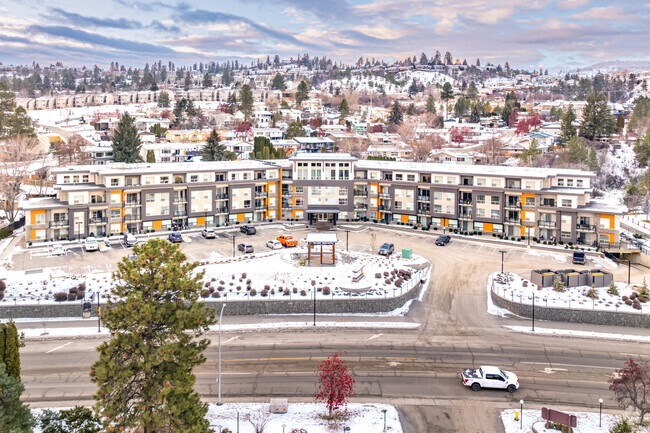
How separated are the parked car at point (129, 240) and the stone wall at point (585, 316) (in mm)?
40649

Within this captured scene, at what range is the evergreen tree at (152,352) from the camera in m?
20.7

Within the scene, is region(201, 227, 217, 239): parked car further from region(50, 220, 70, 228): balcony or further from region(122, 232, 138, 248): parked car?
region(50, 220, 70, 228): balcony

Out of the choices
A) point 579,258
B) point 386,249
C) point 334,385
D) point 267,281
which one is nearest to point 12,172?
point 267,281

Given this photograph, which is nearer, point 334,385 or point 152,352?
point 152,352

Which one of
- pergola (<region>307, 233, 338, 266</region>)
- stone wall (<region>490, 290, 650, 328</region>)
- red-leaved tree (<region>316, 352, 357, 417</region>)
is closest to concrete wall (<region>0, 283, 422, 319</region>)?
pergola (<region>307, 233, 338, 266</region>)

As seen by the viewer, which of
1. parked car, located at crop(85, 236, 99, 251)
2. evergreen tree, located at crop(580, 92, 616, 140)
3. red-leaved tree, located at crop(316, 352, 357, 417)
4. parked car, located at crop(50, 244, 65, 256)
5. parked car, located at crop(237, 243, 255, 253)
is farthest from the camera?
evergreen tree, located at crop(580, 92, 616, 140)

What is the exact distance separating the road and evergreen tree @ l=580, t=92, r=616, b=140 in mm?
79373

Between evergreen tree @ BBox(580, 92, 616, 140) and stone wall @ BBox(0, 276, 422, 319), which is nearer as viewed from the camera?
stone wall @ BBox(0, 276, 422, 319)

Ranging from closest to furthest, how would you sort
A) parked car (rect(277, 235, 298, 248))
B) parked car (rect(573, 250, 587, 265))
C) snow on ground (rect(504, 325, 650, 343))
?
1. snow on ground (rect(504, 325, 650, 343))
2. parked car (rect(573, 250, 587, 265))
3. parked car (rect(277, 235, 298, 248))

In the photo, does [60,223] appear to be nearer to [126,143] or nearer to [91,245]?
[91,245]

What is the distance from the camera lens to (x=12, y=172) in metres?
76.8

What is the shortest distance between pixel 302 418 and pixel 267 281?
20353 millimetres

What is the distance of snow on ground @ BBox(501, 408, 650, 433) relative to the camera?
2502cm

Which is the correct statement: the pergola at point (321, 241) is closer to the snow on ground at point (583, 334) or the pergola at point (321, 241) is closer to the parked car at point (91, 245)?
the snow on ground at point (583, 334)
